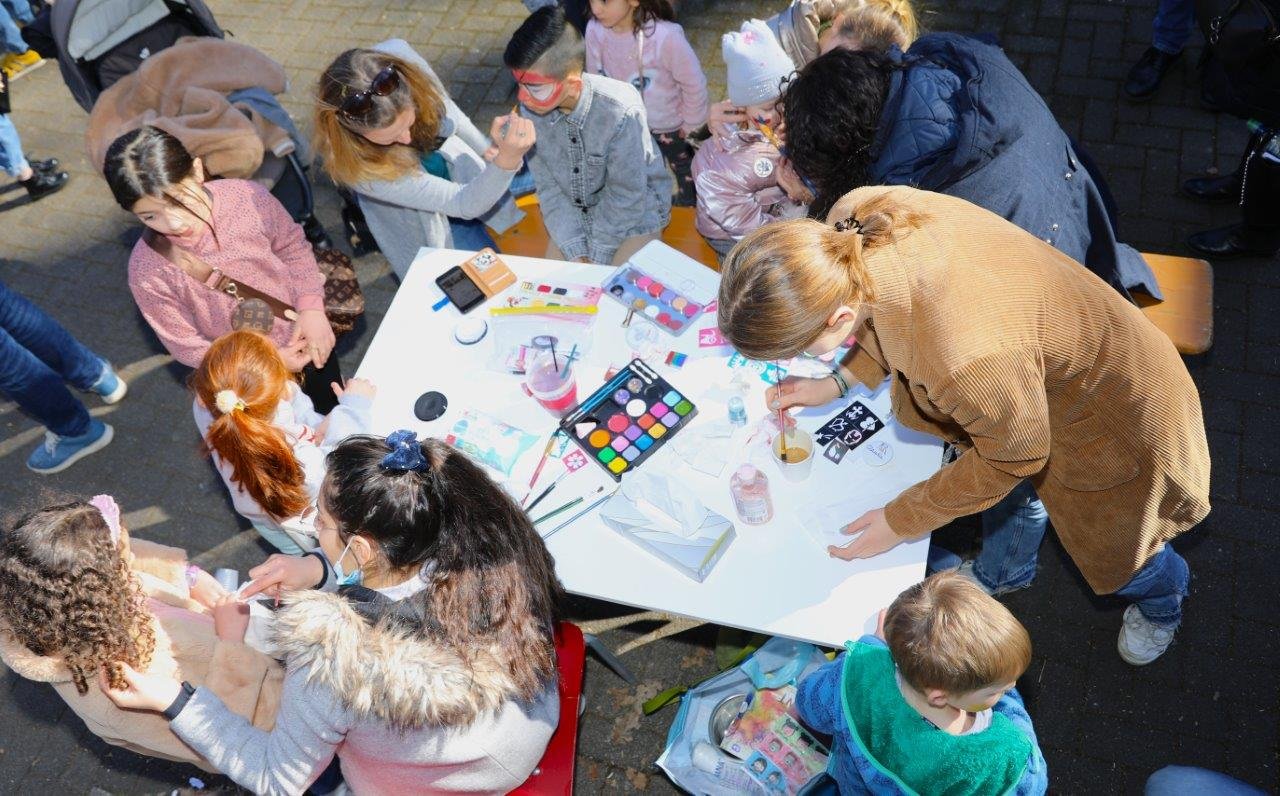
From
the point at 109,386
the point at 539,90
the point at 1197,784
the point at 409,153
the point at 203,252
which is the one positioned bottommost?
the point at 109,386

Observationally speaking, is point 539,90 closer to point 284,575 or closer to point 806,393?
point 806,393

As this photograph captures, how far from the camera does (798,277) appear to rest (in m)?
1.95

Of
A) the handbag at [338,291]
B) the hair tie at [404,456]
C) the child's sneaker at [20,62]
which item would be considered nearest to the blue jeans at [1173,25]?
the handbag at [338,291]

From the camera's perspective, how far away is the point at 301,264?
11.3ft

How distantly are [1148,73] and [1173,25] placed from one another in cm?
23

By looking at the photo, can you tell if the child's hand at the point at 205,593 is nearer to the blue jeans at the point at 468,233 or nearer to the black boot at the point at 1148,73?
the blue jeans at the point at 468,233

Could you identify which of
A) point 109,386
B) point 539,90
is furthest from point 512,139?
point 109,386

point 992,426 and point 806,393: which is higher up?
point 992,426

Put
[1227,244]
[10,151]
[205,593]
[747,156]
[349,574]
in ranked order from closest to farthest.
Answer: [349,574] < [205,593] < [747,156] < [1227,244] < [10,151]

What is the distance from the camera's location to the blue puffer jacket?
2.44 m

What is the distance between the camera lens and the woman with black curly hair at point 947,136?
2447 mm

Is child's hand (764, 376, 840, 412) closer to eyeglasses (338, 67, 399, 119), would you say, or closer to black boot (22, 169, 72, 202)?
eyeglasses (338, 67, 399, 119)

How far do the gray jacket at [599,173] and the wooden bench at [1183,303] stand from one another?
1.80 m

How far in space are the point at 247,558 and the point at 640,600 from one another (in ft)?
6.62
